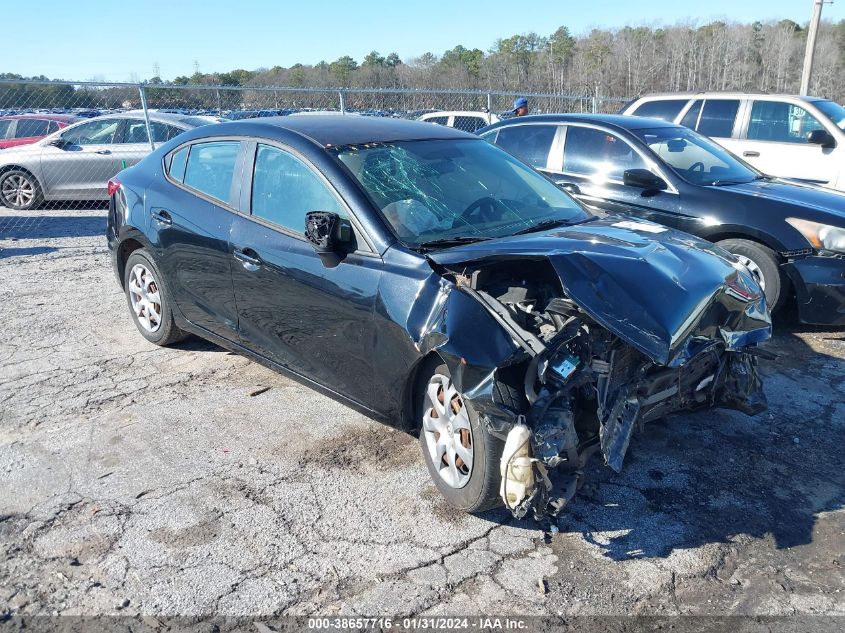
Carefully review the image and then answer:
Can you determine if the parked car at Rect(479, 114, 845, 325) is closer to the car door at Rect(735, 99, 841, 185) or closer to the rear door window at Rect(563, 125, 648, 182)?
the rear door window at Rect(563, 125, 648, 182)

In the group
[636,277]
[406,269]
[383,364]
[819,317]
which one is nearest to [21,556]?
[383,364]

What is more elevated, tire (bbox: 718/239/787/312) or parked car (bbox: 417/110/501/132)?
parked car (bbox: 417/110/501/132)

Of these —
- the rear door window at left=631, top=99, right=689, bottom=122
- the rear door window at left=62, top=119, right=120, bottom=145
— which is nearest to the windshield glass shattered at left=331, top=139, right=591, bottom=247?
the rear door window at left=631, top=99, right=689, bottom=122

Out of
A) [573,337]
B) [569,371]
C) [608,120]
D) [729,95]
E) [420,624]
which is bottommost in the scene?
[420,624]

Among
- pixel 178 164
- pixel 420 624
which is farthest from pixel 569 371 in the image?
pixel 178 164

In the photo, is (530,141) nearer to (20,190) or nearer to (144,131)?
(144,131)

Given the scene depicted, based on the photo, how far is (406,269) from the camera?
3.61 m

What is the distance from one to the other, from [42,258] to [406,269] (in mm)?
6783

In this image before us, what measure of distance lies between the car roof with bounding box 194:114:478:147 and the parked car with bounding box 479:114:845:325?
2.13 m

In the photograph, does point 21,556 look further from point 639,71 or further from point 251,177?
point 639,71

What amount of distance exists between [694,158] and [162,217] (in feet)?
15.7

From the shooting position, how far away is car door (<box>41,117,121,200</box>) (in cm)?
1198

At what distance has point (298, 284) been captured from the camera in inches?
161

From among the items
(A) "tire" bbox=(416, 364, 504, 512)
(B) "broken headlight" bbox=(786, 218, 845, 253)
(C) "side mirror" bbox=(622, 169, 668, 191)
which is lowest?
(A) "tire" bbox=(416, 364, 504, 512)
